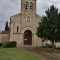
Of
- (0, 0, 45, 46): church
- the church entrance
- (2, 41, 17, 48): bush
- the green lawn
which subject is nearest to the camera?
the green lawn

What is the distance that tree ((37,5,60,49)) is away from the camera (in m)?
40.0

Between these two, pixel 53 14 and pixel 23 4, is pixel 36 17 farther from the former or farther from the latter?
pixel 53 14

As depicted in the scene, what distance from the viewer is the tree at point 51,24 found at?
40.0 metres

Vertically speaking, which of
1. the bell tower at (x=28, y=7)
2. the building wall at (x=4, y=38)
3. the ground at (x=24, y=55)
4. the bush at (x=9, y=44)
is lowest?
the ground at (x=24, y=55)

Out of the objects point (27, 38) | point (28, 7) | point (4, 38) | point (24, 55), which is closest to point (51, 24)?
point (24, 55)

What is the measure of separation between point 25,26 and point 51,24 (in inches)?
619

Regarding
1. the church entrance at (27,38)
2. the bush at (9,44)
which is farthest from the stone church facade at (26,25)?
the bush at (9,44)

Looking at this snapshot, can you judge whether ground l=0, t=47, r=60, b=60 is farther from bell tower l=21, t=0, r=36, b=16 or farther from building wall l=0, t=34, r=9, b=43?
bell tower l=21, t=0, r=36, b=16

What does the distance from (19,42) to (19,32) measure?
2.41 m

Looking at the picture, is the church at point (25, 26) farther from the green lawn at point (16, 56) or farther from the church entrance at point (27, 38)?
the green lawn at point (16, 56)

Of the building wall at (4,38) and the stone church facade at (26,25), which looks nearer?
the stone church facade at (26,25)

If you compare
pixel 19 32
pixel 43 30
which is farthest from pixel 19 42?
pixel 43 30

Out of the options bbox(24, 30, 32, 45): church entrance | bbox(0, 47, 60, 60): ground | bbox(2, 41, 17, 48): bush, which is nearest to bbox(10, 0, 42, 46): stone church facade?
bbox(24, 30, 32, 45): church entrance

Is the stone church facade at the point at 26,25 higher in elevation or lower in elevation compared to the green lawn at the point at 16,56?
higher
